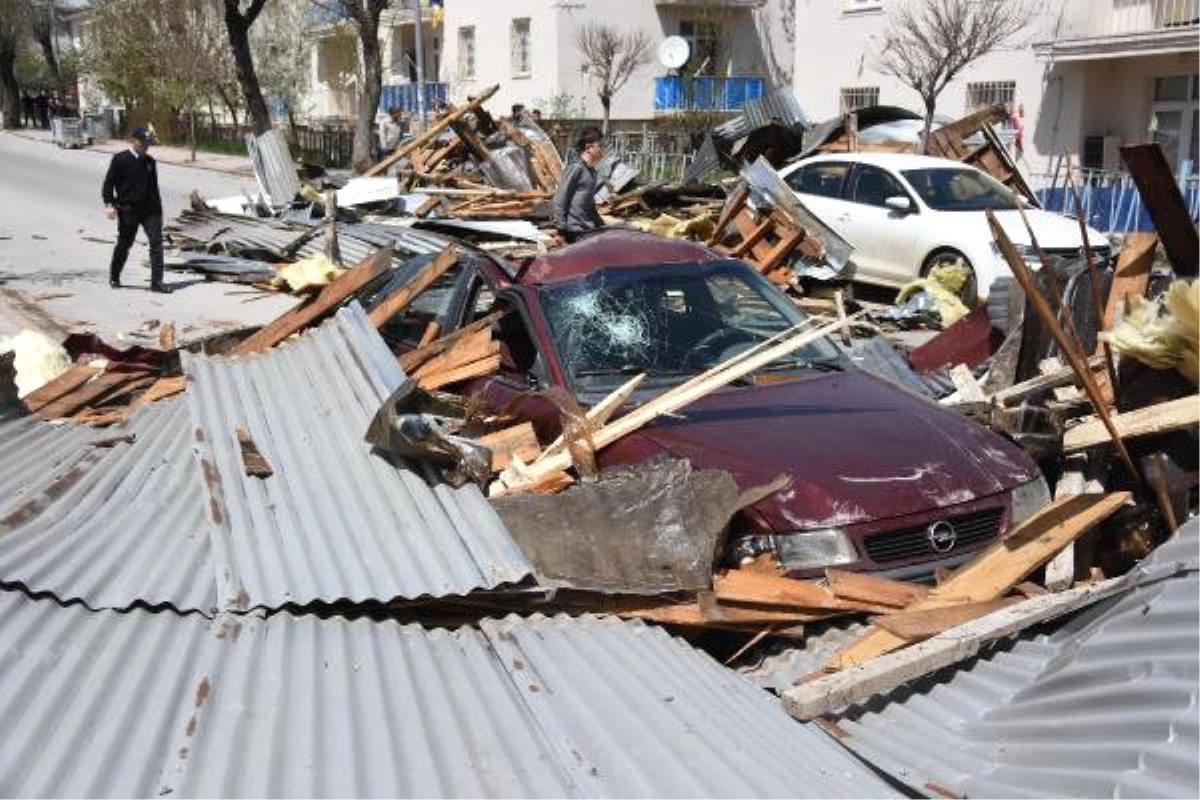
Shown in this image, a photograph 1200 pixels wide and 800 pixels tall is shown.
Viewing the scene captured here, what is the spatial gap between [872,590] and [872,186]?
36.9ft

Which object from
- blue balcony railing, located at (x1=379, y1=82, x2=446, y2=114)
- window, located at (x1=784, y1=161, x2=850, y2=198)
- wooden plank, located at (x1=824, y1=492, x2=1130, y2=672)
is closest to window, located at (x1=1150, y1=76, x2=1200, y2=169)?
window, located at (x1=784, y1=161, x2=850, y2=198)

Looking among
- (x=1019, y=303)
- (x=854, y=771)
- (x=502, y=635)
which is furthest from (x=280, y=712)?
(x=1019, y=303)

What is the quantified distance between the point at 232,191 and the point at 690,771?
28.8 metres

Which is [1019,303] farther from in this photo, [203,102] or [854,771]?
[203,102]

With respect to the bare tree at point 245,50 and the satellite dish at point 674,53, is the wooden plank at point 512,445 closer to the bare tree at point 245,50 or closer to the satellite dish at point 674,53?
the bare tree at point 245,50

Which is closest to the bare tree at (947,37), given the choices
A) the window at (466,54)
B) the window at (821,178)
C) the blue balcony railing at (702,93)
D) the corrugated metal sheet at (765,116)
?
the corrugated metal sheet at (765,116)

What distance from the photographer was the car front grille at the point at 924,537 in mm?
4574

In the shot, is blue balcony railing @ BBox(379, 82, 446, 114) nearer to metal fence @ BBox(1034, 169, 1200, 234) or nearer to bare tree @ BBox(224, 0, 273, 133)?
bare tree @ BBox(224, 0, 273, 133)

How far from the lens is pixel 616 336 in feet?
18.7

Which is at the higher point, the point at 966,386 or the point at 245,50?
the point at 245,50

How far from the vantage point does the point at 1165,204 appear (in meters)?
5.54

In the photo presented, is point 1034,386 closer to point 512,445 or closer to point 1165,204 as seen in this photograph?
point 1165,204

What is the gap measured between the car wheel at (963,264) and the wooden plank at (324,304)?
24.7 feet

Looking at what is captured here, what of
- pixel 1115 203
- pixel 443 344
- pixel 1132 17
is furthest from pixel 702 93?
pixel 443 344
